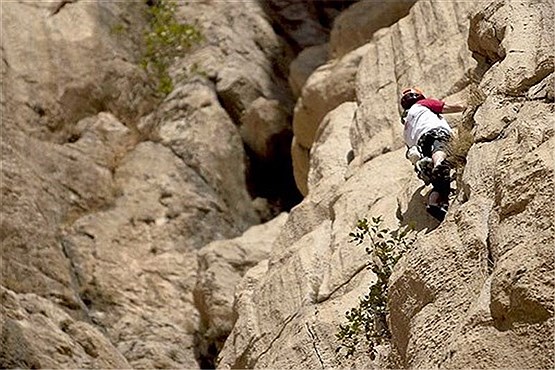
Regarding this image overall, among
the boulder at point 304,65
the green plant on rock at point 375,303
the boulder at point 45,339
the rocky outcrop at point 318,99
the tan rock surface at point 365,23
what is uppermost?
the boulder at point 304,65

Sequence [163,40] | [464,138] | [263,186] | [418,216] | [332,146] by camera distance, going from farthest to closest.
Answer: [163,40], [263,186], [332,146], [418,216], [464,138]

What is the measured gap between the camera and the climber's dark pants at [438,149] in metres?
10.6

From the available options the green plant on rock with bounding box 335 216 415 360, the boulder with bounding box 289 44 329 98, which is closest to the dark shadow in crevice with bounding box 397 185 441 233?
the green plant on rock with bounding box 335 216 415 360

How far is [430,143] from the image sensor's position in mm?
10992

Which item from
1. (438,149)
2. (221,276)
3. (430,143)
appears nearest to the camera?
(438,149)

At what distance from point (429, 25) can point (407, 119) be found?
4951 mm

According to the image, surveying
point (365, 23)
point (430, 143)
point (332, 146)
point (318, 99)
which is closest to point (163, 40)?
point (365, 23)

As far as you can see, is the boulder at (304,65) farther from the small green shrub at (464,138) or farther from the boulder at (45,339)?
the small green shrub at (464,138)

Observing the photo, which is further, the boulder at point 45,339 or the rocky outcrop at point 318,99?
the rocky outcrop at point 318,99

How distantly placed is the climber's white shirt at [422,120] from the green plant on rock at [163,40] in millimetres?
11867

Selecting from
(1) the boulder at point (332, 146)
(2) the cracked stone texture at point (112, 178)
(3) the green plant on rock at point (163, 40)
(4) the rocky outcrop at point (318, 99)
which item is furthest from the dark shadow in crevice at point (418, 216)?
(3) the green plant on rock at point (163, 40)

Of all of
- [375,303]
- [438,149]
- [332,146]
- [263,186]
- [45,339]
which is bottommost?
[375,303]

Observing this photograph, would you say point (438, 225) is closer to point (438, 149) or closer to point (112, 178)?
point (438, 149)

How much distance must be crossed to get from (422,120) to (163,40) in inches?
514
